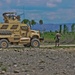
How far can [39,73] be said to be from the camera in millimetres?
17969

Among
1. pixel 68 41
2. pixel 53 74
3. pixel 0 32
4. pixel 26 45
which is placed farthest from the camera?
pixel 68 41

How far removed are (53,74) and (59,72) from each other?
2.06 feet

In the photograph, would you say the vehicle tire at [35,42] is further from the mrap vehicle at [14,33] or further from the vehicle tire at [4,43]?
the vehicle tire at [4,43]

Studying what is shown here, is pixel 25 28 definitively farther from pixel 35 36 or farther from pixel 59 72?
pixel 59 72

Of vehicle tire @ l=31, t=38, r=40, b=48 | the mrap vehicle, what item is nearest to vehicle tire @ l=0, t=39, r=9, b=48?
the mrap vehicle

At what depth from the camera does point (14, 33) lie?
3941cm

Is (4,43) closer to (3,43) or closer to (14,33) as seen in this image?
(3,43)

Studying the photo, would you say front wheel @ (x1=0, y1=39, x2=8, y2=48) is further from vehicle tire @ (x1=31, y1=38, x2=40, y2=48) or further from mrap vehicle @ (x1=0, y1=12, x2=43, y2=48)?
vehicle tire @ (x1=31, y1=38, x2=40, y2=48)

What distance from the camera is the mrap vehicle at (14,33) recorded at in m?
39.2

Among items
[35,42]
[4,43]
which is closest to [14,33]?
[4,43]

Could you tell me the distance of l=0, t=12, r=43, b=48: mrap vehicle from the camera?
39.2 m

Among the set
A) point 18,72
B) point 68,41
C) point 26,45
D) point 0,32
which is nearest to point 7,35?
point 0,32

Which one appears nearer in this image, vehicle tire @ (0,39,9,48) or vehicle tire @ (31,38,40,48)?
vehicle tire @ (0,39,9,48)

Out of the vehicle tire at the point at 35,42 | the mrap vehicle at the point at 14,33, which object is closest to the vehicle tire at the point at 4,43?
the mrap vehicle at the point at 14,33
